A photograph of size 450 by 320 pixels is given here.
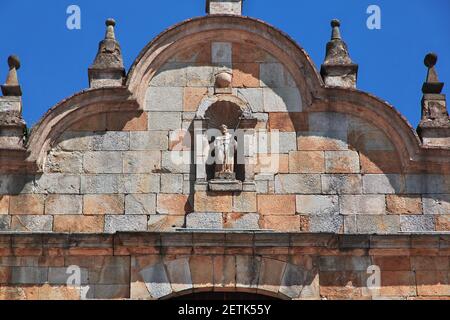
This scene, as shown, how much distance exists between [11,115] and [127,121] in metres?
1.75

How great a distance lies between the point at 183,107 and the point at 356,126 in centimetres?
267

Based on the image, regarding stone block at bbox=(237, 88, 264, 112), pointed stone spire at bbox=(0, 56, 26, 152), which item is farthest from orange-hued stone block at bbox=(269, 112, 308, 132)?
pointed stone spire at bbox=(0, 56, 26, 152)

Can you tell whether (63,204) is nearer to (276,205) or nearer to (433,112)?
(276,205)

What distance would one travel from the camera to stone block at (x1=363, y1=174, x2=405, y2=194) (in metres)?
17.2

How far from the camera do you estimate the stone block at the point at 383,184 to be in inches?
677

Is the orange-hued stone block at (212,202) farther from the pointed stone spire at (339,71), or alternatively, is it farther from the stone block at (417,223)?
the stone block at (417,223)

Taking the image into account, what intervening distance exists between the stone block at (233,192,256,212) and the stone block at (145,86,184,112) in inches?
67.1

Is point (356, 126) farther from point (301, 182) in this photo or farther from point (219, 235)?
point (219, 235)

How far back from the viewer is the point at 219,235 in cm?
1645

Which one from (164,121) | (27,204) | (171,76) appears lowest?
(27,204)

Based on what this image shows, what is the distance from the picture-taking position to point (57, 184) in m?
17.1

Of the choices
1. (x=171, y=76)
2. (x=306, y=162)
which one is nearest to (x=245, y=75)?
(x=171, y=76)

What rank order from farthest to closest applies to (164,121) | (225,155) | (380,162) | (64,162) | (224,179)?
(164,121) → (380,162) → (64,162) → (225,155) → (224,179)
